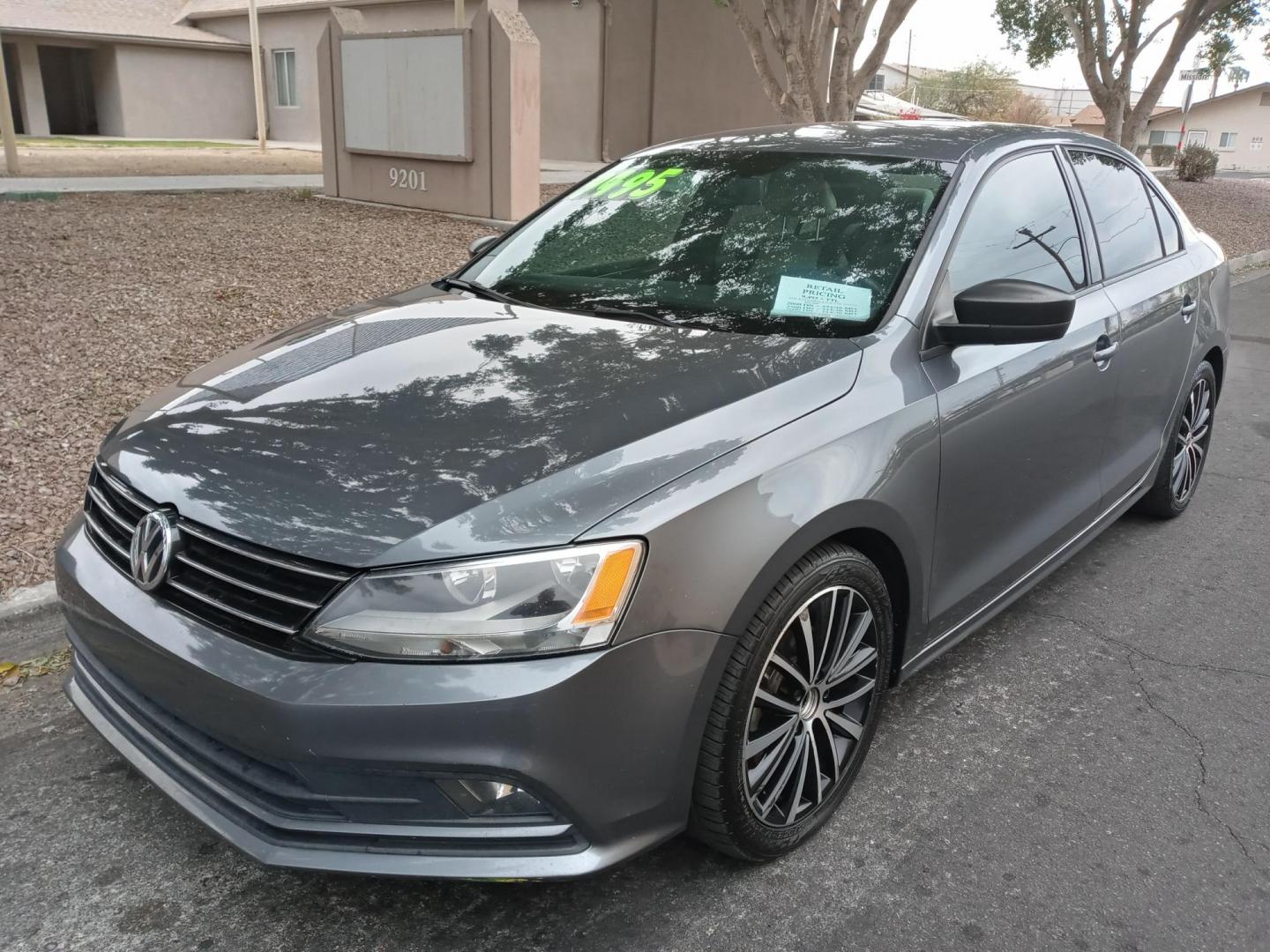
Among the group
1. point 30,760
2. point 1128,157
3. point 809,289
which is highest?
point 1128,157

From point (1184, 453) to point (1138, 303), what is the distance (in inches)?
48.7

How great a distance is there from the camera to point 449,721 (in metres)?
1.95

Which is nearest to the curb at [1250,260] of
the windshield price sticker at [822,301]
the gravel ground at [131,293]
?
the gravel ground at [131,293]

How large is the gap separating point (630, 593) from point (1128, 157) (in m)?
3.60

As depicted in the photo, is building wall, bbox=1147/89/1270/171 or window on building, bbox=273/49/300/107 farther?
building wall, bbox=1147/89/1270/171

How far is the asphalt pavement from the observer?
238cm

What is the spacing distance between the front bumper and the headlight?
0.04 meters

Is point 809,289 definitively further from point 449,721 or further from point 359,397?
point 449,721

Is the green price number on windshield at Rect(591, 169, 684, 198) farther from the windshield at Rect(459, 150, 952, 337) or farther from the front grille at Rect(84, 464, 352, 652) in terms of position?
the front grille at Rect(84, 464, 352, 652)

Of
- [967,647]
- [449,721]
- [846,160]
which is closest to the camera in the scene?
[449,721]

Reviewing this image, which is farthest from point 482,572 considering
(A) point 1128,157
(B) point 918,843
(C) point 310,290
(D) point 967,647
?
(C) point 310,290

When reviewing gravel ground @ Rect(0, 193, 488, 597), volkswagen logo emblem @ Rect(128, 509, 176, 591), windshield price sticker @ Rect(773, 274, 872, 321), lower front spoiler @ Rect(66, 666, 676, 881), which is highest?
windshield price sticker @ Rect(773, 274, 872, 321)

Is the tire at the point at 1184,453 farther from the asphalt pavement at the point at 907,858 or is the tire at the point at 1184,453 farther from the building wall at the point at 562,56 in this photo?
the building wall at the point at 562,56

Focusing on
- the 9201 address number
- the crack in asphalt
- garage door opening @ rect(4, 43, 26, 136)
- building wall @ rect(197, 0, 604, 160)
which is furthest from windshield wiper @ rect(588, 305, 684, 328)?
garage door opening @ rect(4, 43, 26, 136)
